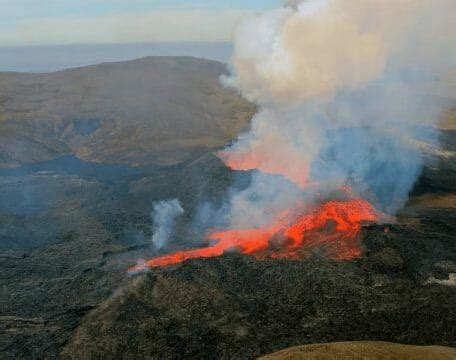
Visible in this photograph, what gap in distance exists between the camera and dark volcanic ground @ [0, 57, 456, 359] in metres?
18.9

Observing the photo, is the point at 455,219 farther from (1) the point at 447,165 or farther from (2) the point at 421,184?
(1) the point at 447,165

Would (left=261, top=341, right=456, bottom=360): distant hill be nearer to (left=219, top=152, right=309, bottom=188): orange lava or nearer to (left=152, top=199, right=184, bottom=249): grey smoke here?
(left=152, top=199, right=184, bottom=249): grey smoke

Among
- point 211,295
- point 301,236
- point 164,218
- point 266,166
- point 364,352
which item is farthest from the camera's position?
point 266,166

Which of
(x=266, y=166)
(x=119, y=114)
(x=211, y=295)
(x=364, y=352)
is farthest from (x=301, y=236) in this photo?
(x=119, y=114)

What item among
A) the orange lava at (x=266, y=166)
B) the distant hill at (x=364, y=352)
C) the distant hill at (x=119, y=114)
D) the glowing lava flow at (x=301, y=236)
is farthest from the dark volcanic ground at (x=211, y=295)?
the distant hill at (x=119, y=114)

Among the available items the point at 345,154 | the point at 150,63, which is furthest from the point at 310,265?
the point at 150,63

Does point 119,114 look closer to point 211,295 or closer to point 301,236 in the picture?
point 301,236

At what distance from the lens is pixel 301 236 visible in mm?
28203

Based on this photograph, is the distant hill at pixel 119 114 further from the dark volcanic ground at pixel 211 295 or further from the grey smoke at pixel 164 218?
the dark volcanic ground at pixel 211 295

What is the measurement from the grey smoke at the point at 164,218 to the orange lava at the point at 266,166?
6208 millimetres

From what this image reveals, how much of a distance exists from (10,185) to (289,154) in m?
29.5

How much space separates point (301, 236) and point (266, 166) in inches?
424

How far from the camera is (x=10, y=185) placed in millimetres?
50500

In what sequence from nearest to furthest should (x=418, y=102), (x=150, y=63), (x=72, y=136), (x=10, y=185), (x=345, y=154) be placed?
1. (x=345, y=154)
2. (x=10, y=185)
3. (x=72, y=136)
4. (x=418, y=102)
5. (x=150, y=63)
